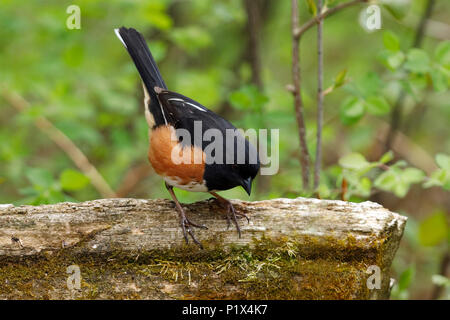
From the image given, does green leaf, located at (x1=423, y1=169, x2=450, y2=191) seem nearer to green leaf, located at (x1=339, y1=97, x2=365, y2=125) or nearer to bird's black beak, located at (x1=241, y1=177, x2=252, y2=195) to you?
green leaf, located at (x1=339, y1=97, x2=365, y2=125)

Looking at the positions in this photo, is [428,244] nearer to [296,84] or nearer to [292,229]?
[296,84]

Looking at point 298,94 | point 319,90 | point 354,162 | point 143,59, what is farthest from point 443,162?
point 143,59

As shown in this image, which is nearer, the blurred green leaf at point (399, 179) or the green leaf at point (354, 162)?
the blurred green leaf at point (399, 179)

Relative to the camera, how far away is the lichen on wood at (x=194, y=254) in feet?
8.23

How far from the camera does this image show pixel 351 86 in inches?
137

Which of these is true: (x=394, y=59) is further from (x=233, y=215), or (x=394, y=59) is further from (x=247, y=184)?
(x=233, y=215)

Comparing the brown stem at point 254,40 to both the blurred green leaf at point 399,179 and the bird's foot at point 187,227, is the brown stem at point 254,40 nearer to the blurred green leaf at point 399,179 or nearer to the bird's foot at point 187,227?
the blurred green leaf at point 399,179

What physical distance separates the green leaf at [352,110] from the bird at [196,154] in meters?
0.94

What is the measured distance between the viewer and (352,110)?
341 centimetres

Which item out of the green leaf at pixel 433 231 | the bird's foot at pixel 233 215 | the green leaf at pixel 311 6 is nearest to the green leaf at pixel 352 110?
the green leaf at pixel 311 6

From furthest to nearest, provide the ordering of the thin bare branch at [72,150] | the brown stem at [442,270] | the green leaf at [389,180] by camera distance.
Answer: the brown stem at [442,270]
the thin bare branch at [72,150]
the green leaf at [389,180]

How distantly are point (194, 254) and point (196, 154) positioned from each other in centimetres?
64

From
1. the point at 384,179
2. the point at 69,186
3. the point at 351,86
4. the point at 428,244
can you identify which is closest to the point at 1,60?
the point at 69,186

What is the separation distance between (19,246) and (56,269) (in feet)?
0.83
